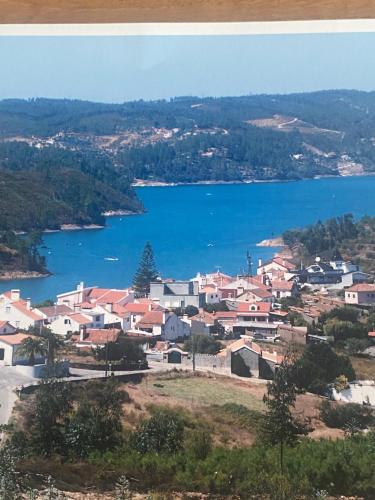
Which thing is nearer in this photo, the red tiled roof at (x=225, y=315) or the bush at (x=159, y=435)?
the bush at (x=159, y=435)

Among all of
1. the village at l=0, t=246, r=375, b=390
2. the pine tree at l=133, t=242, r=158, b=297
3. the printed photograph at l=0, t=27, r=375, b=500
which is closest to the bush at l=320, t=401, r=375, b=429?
the printed photograph at l=0, t=27, r=375, b=500

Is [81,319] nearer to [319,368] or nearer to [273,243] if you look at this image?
[273,243]

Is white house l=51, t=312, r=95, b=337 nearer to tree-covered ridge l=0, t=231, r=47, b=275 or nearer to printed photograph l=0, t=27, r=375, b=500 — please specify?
printed photograph l=0, t=27, r=375, b=500

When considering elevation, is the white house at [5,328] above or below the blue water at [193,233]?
below

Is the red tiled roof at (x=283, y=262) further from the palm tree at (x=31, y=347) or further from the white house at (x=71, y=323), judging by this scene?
the palm tree at (x=31, y=347)

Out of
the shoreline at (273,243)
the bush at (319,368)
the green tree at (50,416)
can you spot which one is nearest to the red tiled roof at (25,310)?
the green tree at (50,416)

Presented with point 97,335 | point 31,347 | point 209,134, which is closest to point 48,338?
point 31,347

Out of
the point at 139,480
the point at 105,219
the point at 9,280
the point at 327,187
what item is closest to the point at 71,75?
the point at 105,219
